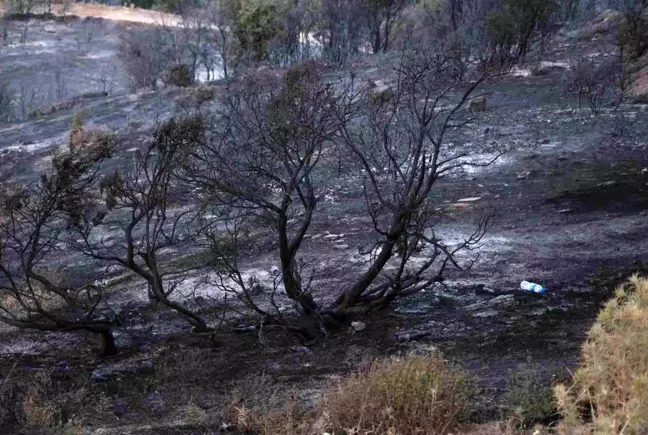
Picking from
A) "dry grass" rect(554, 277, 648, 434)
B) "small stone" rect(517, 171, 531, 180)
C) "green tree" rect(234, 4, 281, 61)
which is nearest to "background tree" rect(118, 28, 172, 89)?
"green tree" rect(234, 4, 281, 61)

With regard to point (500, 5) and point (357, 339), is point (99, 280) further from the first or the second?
point (500, 5)

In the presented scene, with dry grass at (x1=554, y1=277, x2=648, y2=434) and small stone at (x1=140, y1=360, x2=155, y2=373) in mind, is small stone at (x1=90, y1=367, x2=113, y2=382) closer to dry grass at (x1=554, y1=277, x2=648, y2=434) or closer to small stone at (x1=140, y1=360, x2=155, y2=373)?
small stone at (x1=140, y1=360, x2=155, y2=373)

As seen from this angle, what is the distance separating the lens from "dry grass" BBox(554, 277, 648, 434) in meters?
3.65

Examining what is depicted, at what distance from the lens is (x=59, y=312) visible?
9.50 metres

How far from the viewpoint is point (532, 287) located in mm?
8109

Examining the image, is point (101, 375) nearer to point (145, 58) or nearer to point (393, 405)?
point (393, 405)

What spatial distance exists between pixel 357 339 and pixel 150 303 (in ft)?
9.82

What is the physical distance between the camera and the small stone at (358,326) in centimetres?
766

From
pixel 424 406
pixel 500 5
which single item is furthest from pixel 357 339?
pixel 500 5

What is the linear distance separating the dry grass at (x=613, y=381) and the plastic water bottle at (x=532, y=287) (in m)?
3.21

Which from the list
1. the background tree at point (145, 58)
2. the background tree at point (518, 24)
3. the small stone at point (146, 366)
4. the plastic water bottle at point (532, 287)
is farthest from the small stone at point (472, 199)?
the background tree at point (145, 58)

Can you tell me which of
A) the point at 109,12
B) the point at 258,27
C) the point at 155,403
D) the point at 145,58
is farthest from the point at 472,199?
the point at 109,12

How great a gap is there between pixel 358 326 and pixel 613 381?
3646 mm

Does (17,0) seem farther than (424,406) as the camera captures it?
Yes
